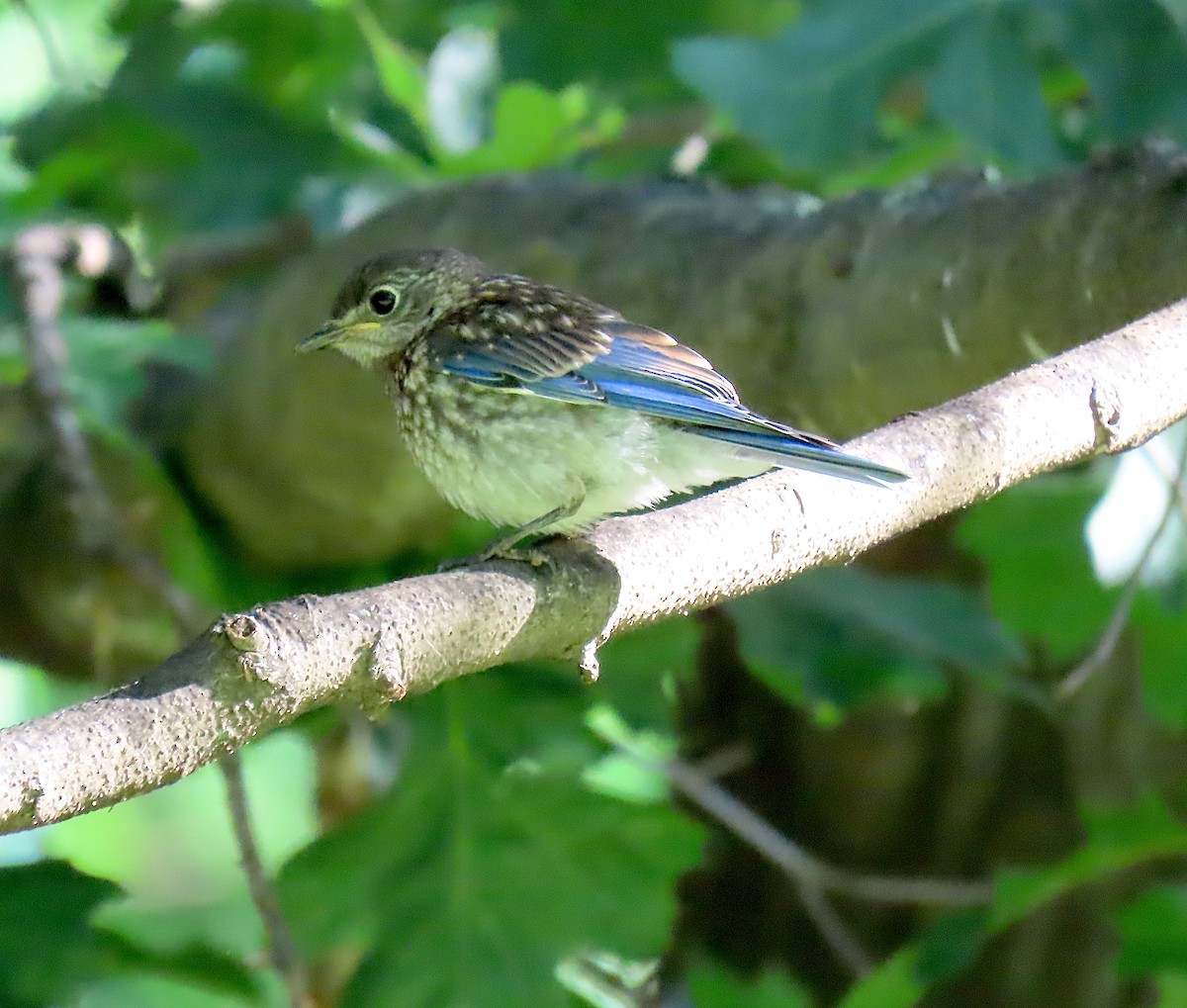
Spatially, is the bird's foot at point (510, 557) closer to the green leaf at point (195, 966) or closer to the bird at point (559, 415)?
the bird at point (559, 415)

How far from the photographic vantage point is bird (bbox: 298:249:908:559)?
8.27 feet

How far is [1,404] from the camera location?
4.14 m

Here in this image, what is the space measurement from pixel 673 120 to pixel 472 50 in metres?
0.87

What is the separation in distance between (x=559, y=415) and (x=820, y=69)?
46.3 inches

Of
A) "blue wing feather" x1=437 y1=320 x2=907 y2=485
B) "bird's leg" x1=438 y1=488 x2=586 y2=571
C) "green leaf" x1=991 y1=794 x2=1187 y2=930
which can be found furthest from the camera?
"green leaf" x1=991 y1=794 x2=1187 y2=930

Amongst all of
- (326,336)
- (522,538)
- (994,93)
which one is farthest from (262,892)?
(994,93)

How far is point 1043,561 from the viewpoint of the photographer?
3.70 metres

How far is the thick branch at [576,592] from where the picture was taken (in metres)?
1.38

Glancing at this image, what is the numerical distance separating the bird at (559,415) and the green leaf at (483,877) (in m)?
0.76

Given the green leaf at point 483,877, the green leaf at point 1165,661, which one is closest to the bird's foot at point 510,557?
the green leaf at point 483,877

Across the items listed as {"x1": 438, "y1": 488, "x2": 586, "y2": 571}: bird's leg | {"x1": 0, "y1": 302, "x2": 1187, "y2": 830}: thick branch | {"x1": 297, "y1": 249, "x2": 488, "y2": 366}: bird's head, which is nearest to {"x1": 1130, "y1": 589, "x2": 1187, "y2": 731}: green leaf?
{"x1": 0, "y1": 302, "x2": 1187, "y2": 830}: thick branch

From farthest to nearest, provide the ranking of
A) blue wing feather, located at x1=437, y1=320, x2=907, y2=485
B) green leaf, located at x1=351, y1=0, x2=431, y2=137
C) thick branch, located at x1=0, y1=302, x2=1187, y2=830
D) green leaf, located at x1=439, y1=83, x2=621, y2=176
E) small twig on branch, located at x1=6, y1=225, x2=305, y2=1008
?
green leaf, located at x1=439, y1=83, x2=621, y2=176
green leaf, located at x1=351, y1=0, x2=431, y2=137
small twig on branch, located at x1=6, y1=225, x2=305, y2=1008
blue wing feather, located at x1=437, y1=320, x2=907, y2=485
thick branch, located at x1=0, y1=302, x2=1187, y2=830

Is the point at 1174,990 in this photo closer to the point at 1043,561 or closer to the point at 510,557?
the point at 1043,561

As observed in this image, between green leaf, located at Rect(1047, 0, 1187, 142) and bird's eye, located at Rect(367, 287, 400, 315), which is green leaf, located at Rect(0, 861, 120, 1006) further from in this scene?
green leaf, located at Rect(1047, 0, 1187, 142)
